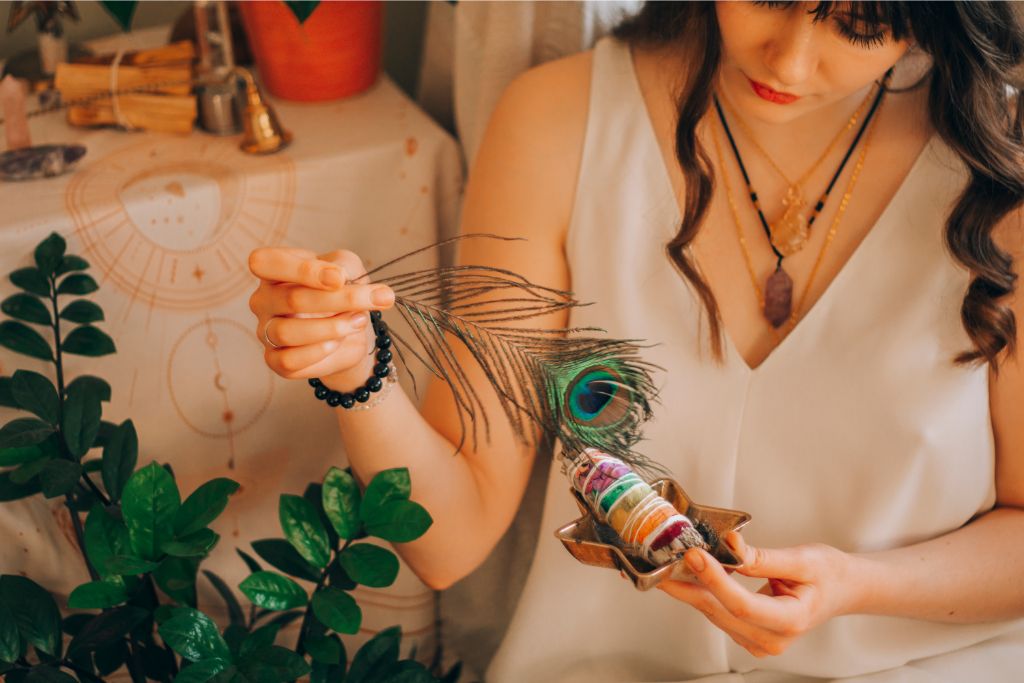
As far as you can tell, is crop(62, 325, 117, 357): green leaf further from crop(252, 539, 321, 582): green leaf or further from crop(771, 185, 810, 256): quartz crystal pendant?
crop(771, 185, 810, 256): quartz crystal pendant

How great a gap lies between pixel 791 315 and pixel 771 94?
0.26m

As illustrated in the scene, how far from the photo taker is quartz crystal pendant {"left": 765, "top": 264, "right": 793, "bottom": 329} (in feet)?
3.27

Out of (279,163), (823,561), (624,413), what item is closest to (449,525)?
(624,413)

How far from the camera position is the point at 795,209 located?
3.32 ft

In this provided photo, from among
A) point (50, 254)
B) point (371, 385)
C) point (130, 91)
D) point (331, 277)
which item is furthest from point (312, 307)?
point (130, 91)

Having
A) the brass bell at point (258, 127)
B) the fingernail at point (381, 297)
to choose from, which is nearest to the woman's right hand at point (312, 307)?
the fingernail at point (381, 297)

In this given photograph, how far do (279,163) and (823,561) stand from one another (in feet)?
A: 2.61

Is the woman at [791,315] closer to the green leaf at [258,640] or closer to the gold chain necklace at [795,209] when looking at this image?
the gold chain necklace at [795,209]

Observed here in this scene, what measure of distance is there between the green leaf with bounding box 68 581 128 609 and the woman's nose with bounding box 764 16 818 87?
31.9 inches

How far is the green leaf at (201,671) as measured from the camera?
0.76 meters

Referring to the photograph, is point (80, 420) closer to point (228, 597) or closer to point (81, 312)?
point (81, 312)

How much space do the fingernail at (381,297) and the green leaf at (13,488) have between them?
47 centimetres

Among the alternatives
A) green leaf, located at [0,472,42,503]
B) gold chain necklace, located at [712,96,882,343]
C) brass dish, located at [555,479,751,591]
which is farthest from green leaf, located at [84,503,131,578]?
gold chain necklace, located at [712,96,882,343]

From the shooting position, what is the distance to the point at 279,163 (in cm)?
112
